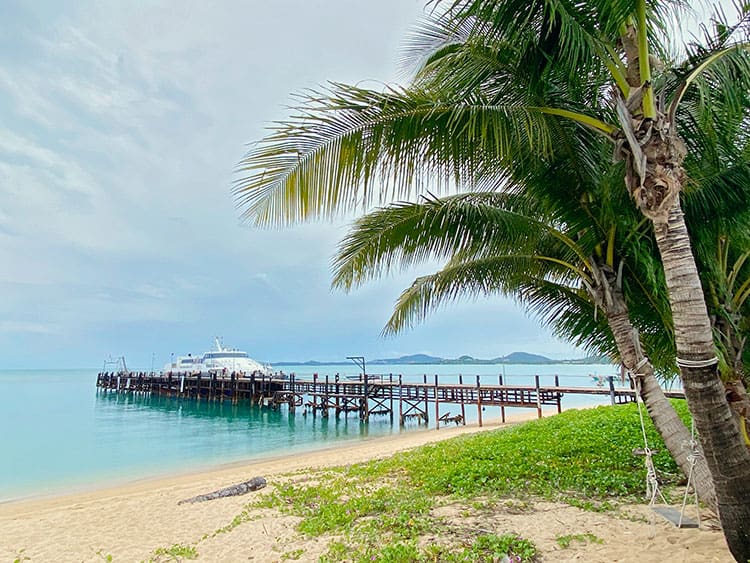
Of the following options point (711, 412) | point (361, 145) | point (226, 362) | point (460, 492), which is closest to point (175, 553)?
point (460, 492)

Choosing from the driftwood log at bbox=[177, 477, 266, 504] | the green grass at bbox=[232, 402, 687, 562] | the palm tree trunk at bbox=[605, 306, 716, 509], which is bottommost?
the driftwood log at bbox=[177, 477, 266, 504]

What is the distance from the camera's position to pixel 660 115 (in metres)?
2.93

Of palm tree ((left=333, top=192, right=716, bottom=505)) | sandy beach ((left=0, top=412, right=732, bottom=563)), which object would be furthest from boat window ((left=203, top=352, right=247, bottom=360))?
palm tree ((left=333, top=192, right=716, bottom=505))

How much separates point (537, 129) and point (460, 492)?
13.4ft

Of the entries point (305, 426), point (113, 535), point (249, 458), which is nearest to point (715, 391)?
point (113, 535)

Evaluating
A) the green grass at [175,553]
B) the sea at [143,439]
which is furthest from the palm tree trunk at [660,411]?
the sea at [143,439]

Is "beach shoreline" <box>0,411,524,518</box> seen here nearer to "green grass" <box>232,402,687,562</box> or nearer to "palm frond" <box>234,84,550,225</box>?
"green grass" <box>232,402,687,562</box>

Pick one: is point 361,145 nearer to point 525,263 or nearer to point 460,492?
point 525,263

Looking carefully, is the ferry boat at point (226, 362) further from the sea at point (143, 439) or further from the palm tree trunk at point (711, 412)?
the palm tree trunk at point (711, 412)

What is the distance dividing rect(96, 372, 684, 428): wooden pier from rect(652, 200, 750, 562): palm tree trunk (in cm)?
1532

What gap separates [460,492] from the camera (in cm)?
532

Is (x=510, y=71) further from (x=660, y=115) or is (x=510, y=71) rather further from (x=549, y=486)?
(x=549, y=486)

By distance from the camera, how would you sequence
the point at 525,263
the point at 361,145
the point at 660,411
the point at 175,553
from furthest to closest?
the point at 525,263 → the point at 175,553 → the point at 660,411 → the point at 361,145

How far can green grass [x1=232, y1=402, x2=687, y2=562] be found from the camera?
148 inches
